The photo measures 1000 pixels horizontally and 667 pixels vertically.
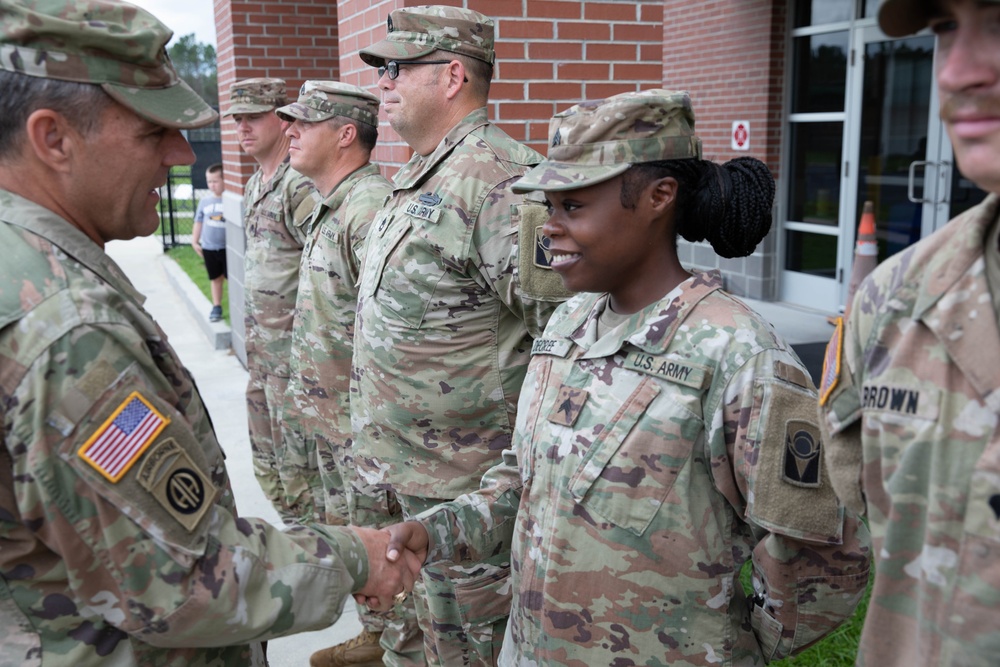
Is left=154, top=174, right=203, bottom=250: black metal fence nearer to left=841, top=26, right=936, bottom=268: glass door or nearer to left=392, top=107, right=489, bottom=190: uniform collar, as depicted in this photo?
left=841, top=26, right=936, bottom=268: glass door

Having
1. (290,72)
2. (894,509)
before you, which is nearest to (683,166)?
(894,509)

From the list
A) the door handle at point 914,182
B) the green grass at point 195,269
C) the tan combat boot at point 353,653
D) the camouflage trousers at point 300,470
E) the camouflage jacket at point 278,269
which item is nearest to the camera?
the tan combat boot at point 353,653

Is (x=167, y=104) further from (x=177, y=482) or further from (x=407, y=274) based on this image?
(x=407, y=274)

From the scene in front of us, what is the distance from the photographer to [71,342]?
57.2 inches

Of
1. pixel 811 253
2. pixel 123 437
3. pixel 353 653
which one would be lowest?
pixel 353 653

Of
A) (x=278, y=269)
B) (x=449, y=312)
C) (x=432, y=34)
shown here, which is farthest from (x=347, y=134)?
(x=449, y=312)

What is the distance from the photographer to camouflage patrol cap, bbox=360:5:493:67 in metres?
3.18

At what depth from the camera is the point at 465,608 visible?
2.89m

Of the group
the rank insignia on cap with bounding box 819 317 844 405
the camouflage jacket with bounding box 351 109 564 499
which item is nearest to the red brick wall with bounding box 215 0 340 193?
the camouflage jacket with bounding box 351 109 564 499

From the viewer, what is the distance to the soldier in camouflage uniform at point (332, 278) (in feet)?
12.7

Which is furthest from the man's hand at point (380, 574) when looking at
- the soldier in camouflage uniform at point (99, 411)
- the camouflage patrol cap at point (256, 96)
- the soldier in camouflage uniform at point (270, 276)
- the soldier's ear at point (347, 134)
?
the camouflage patrol cap at point (256, 96)

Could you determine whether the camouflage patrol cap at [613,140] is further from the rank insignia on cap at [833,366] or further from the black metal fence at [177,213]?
the black metal fence at [177,213]

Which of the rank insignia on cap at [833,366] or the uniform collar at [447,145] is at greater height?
the uniform collar at [447,145]

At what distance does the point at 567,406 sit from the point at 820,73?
8.11 metres
